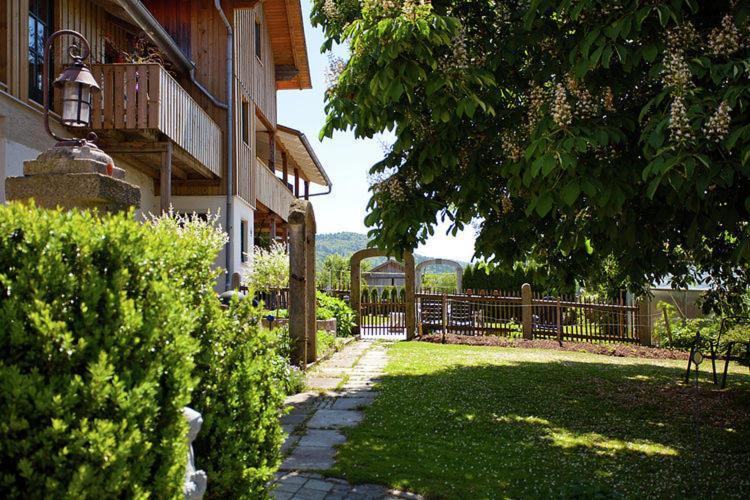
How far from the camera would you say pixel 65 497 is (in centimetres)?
169

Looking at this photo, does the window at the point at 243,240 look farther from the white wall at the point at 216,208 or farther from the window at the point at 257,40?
the window at the point at 257,40

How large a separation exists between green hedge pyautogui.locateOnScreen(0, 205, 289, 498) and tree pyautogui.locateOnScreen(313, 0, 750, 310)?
2.59 m

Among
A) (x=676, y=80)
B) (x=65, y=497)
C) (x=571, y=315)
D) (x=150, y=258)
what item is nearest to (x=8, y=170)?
(x=150, y=258)

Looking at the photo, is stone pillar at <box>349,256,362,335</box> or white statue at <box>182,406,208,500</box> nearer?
white statue at <box>182,406,208,500</box>

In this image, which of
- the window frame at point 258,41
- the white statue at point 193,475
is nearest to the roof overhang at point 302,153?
the window frame at point 258,41

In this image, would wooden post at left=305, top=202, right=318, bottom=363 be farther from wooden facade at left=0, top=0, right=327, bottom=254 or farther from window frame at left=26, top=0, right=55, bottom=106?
window frame at left=26, top=0, right=55, bottom=106

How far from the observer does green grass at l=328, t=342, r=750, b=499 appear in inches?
172

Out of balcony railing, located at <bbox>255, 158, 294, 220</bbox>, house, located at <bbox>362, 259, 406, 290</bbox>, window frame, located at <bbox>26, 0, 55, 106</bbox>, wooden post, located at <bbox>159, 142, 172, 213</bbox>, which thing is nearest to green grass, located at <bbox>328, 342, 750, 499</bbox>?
wooden post, located at <bbox>159, 142, 172, 213</bbox>

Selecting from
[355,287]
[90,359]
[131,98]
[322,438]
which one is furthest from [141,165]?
[90,359]

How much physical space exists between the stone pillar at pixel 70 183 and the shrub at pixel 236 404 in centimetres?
113

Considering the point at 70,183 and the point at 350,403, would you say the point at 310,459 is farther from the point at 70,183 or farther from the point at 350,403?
the point at 70,183

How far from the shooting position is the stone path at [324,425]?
13.2ft

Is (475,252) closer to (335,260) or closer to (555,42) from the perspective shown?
(555,42)

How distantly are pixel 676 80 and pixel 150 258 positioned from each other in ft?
10.6
